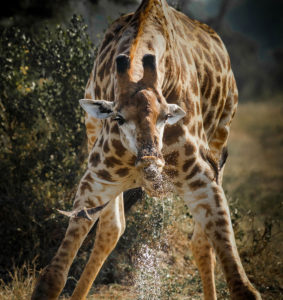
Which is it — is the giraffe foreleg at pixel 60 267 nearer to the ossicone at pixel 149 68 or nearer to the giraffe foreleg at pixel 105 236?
the giraffe foreleg at pixel 105 236

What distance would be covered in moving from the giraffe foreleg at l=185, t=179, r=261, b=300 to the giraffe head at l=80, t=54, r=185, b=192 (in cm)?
62

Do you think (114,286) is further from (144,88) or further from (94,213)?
(144,88)

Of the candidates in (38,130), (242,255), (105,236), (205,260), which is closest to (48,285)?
(105,236)

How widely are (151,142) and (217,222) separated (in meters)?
0.91

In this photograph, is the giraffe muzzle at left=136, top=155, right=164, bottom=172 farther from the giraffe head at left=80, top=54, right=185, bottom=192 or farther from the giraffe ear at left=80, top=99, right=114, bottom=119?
the giraffe ear at left=80, top=99, right=114, bottom=119

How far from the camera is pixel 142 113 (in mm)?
2840

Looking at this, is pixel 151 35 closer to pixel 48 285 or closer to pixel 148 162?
pixel 148 162

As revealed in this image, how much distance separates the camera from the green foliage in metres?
4.77

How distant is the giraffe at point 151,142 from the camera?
2.92 meters

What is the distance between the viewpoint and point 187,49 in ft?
13.0

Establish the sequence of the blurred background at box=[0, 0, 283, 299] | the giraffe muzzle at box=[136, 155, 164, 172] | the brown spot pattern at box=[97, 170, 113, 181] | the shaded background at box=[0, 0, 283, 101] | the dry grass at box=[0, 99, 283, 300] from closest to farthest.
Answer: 1. the giraffe muzzle at box=[136, 155, 164, 172]
2. the brown spot pattern at box=[97, 170, 113, 181]
3. the dry grass at box=[0, 99, 283, 300]
4. the blurred background at box=[0, 0, 283, 299]
5. the shaded background at box=[0, 0, 283, 101]

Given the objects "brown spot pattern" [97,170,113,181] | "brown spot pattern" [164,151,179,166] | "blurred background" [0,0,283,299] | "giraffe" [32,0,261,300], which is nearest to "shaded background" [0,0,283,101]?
"blurred background" [0,0,283,299]

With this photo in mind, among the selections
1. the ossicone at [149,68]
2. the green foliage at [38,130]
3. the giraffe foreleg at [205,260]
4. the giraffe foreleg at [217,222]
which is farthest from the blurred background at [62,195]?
the ossicone at [149,68]

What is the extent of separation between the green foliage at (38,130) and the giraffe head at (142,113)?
1988 mm
